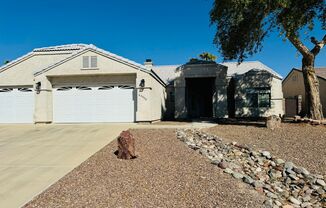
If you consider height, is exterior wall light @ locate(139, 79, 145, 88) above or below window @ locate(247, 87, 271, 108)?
above

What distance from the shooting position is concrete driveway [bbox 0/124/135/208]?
5.95m

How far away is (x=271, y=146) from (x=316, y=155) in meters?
1.47

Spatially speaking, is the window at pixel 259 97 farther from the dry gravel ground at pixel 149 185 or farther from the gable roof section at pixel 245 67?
the dry gravel ground at pixel 149 185

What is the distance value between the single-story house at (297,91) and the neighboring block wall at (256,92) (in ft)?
4.40

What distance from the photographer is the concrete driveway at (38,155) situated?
5949 mm

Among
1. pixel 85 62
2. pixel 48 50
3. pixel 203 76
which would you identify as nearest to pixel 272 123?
pixel 203 76

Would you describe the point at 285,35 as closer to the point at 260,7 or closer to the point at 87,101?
the point at 260,7

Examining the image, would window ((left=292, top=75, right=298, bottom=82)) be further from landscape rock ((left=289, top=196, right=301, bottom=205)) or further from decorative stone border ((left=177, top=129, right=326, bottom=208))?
landscape rock ((left=289, top=196, right=301, bottom=205))

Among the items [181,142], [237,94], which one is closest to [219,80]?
[237,94]

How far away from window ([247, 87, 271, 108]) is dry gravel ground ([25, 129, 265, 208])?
13.8m

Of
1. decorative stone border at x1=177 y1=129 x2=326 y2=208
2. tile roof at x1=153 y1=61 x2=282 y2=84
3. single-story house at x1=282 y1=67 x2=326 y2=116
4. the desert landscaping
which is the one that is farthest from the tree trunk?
tile roof at x1=153 y1=61 x2=282 y2=84

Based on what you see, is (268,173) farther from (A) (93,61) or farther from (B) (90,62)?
(B) (90,62)

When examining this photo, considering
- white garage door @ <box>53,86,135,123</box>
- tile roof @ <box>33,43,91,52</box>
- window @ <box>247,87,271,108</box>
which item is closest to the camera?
white garage door @ <box>53,86,135,123</box>

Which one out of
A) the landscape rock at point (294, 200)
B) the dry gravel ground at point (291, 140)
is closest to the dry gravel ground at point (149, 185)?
the landscape rock at point (294, 200)
